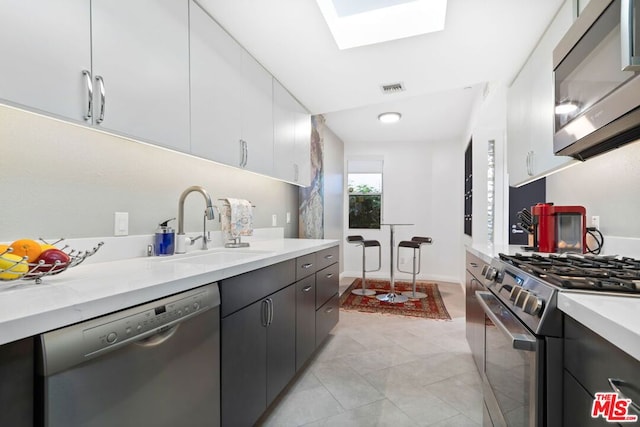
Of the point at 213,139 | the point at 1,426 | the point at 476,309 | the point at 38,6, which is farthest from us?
the point at 476,309

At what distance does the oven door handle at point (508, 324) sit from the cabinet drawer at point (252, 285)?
3.41 feet

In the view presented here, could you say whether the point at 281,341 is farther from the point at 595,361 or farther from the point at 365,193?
the point at 365,193

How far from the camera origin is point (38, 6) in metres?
0.99

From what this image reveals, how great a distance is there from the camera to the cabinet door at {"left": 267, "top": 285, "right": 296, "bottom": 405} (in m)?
1.64

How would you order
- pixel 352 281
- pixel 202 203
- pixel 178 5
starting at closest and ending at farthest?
pixel 178 5 < pixel 202 203 < pixel 352 281

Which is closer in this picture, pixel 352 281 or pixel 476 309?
pixel 476 309

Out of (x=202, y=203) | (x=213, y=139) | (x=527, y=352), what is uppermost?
(x=213, y=139)

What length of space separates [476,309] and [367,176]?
13.2 feet

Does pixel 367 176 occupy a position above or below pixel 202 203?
above

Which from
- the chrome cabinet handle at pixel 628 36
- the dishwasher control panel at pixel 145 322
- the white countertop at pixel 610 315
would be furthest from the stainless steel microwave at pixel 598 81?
the dishwasher control panel at pixel 145 322

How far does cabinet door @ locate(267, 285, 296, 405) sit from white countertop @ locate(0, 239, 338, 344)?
41cm

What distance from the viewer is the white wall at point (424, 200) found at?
541cm

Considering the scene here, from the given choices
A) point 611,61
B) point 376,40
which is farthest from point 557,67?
point 376,40

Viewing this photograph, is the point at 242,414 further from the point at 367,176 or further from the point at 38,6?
the point at 367,176
